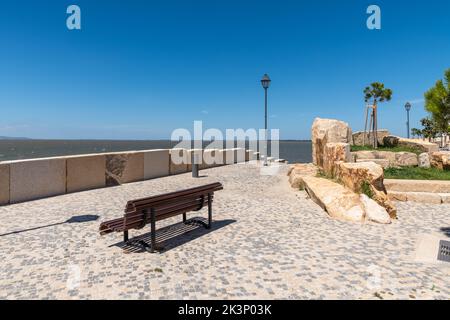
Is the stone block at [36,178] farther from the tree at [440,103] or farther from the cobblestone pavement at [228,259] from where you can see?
the tree at [440,103]

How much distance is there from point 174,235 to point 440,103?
9820mm

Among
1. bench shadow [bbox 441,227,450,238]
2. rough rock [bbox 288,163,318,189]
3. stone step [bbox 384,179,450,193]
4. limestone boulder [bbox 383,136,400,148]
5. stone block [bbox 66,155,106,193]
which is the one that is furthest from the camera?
limestone boulder [bbox 383,136,400,148]

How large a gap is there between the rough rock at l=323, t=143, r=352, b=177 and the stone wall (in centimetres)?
756

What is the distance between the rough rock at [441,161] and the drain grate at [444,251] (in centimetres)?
925

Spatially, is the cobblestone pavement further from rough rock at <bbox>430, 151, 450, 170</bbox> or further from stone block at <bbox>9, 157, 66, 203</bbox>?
rough rock at <bbox>430, 151, 450, 170</bbox>

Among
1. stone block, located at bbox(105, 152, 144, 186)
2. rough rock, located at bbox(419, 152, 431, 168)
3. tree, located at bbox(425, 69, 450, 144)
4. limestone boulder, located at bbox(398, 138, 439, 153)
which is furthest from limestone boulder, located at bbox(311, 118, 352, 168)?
stone block, located at bbox(105, 152, 144, 186)

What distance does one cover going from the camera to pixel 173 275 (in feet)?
13.3

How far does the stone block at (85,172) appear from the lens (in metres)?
9.64

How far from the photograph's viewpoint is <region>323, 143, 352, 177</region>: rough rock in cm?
1010

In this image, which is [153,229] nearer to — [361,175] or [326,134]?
[361,175]

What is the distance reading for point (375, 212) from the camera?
6.85 meters

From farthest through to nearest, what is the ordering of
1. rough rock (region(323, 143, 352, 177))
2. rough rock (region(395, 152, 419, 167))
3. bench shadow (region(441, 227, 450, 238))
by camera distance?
rough rock (region(395, 152, 419, 167)) → rough rock (region(323, 143, 352, 177)) → bench shadow (region(441, 227, 450, 238))

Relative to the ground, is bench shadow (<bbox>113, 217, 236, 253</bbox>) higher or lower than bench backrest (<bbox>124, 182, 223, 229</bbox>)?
lower
